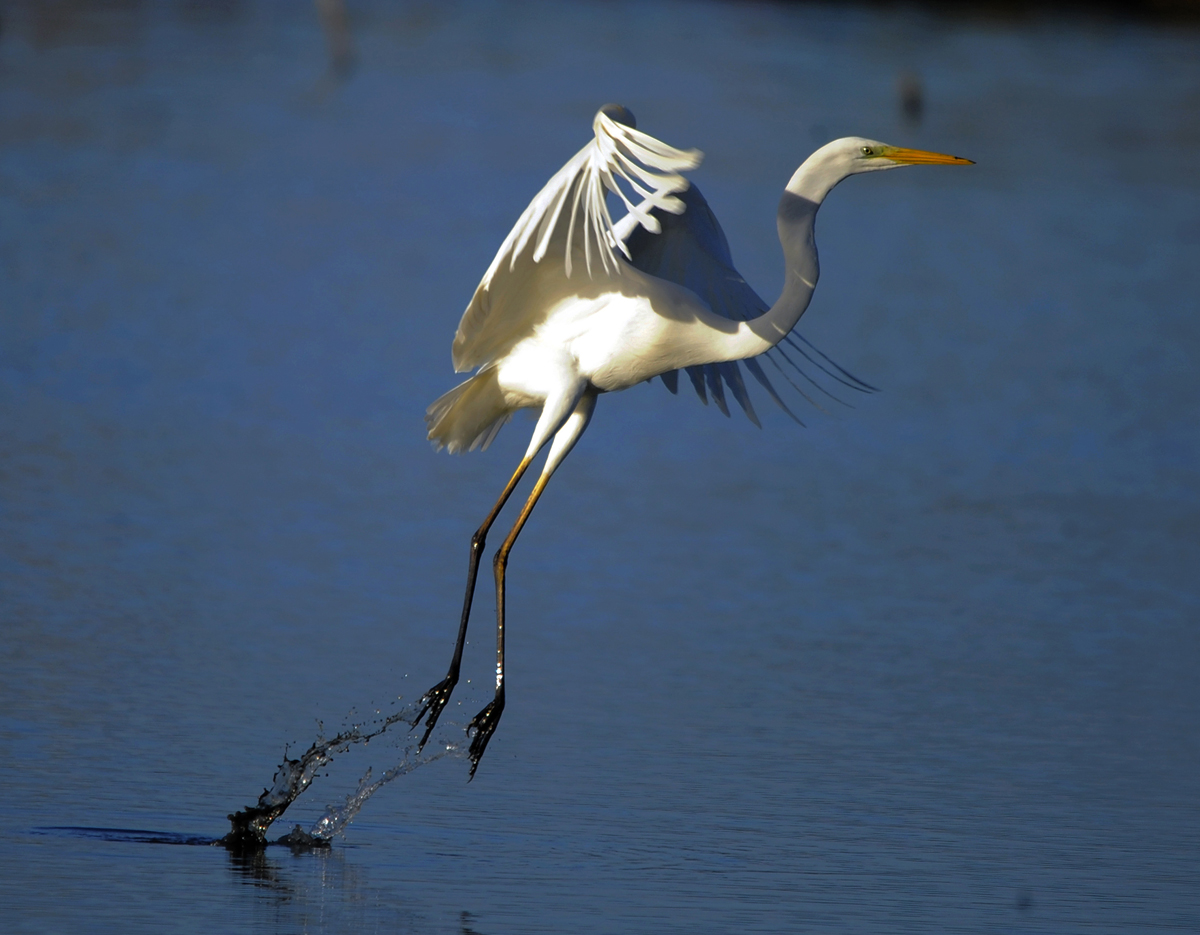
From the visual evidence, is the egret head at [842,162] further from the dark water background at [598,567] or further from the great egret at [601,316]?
the dark water background at [598,567]

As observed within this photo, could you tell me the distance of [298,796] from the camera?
20.4 ft

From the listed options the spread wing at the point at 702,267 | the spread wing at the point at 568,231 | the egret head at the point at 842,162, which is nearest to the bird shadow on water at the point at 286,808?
the spread wing at the point at 568,231

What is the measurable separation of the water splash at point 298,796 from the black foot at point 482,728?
0.59ft

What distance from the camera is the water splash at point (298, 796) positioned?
593 cm

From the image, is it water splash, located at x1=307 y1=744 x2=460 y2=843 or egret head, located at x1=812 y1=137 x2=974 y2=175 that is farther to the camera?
egret head, located at x1=812 y1=137 x2=974 y2=175

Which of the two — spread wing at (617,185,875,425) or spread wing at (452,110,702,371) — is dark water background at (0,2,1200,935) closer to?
spread wing at (617,185,875,425)

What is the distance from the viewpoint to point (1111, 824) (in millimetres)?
6551

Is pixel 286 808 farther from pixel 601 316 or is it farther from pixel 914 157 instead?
pixel 914 157

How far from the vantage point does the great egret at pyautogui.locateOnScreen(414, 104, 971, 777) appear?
22.5ft

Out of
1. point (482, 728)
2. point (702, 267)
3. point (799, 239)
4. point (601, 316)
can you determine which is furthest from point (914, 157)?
point (482, 728)

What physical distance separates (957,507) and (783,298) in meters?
4.96

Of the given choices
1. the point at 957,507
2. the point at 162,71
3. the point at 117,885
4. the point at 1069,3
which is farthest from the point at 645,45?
the point at 117,885

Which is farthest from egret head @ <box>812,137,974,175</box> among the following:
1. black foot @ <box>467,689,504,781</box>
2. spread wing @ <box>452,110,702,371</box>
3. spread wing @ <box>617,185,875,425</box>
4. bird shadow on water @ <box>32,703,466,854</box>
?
bird shadow on water @ <box>32,703,466,854</box>

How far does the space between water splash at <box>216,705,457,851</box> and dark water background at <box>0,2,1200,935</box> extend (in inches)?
3.7
